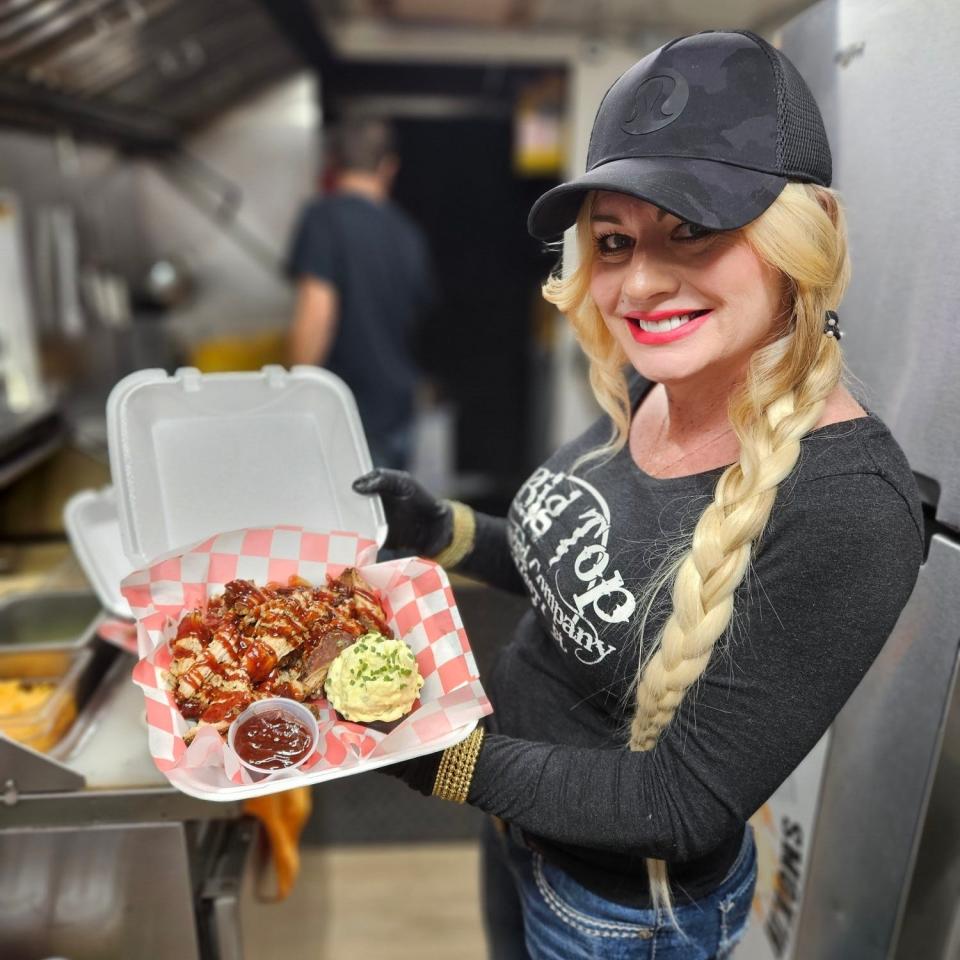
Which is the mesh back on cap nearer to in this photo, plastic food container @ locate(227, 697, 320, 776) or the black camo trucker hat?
the black camo trucker hat

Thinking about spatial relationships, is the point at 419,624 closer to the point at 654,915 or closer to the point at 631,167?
the point at 654,915

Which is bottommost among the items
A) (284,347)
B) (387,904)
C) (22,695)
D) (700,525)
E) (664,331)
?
(387,904)

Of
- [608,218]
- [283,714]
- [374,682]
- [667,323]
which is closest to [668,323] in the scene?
[667,323]

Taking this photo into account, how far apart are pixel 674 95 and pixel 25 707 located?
1271mm

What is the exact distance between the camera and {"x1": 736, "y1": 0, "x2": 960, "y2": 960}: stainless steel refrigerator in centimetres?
119

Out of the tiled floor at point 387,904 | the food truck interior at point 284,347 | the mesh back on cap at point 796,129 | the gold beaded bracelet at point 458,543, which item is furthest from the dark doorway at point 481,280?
the mesh back on cap at point 796,129

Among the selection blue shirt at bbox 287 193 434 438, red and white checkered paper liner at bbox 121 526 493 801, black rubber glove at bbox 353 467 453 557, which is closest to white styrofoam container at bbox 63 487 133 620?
red and white checkered paper liner at bbox 121 526 493 801

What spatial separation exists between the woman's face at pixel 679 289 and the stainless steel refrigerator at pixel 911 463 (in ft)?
0.79

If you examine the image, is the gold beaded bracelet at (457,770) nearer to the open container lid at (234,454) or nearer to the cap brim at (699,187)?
the open container lid at (234,454)

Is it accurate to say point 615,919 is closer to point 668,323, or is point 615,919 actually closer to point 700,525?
point 700,525

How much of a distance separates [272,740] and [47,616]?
982 millimetres

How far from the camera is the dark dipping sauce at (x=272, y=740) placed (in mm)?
956

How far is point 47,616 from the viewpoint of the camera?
1.71 meters

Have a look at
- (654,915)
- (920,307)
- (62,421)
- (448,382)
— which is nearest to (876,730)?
(654,915)
